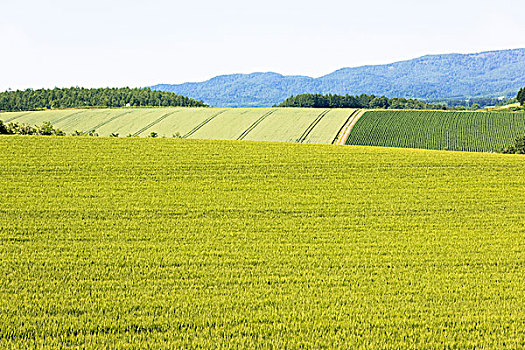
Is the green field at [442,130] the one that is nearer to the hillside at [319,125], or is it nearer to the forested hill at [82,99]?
the hillside at [319,125]

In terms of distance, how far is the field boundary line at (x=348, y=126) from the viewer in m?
62.0

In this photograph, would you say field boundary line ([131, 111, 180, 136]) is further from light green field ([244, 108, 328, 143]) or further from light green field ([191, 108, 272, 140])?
light green field ([244, 108, 328, 143])

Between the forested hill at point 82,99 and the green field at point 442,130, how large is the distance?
66.2m

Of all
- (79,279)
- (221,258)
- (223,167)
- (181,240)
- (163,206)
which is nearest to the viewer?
(79,279)

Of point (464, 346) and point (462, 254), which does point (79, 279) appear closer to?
point (464, 346)

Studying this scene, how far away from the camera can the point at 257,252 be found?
14.3 metres

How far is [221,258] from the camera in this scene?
13711 millimetres

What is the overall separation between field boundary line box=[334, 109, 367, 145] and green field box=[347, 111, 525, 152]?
2.49ft

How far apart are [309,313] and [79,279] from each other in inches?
228

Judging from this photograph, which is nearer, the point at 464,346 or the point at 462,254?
the point at 464,346

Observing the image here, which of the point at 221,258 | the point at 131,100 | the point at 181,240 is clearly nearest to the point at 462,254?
the point at 221,258

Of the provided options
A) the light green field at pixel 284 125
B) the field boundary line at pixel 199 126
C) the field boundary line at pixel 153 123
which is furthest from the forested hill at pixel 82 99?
the light green field at pixel 284 125

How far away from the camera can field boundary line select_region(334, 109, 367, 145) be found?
203 feet

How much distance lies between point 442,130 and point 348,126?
12.6m
